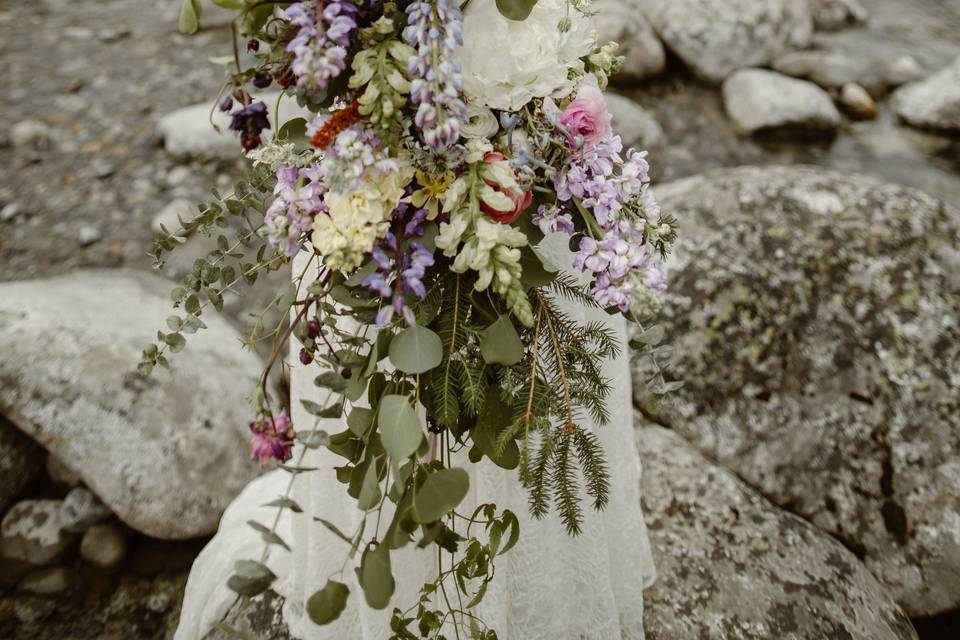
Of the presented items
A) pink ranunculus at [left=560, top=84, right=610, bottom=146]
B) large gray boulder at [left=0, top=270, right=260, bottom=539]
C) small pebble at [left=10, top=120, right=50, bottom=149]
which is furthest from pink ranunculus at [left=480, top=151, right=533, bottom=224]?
small pebble at [left=10, top=120, right=50, bottom=149]

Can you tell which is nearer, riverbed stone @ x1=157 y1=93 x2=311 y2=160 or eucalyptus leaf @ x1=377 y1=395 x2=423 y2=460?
eucalyptus leaf @ x1=377 y1=395 x2=423 y2=460

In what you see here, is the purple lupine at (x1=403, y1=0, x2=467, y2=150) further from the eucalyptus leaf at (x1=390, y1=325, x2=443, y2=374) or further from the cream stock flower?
the eucalyptus leaf at (x1=390, y1=325, x2=443, y2=374)

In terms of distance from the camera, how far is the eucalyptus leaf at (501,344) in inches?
32.5

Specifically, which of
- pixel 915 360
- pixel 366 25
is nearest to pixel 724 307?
pixel 915 360

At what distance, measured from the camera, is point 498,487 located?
3.89ft

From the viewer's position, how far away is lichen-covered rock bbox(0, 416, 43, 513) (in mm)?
1936

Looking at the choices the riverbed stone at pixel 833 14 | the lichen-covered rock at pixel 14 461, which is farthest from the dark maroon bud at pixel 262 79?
the riverbed stone at pixel 833 14

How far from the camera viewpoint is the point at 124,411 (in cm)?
193

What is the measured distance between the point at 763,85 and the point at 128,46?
394 centimetres

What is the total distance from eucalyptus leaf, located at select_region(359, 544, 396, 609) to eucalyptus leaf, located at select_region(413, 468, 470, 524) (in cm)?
7

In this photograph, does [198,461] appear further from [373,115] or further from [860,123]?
[860,123]

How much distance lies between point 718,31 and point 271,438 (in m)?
4.30

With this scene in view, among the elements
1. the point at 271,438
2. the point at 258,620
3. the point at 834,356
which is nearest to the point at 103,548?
the point at 258,620

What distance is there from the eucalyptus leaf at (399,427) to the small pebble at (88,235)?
107 inches
